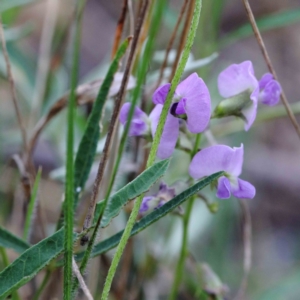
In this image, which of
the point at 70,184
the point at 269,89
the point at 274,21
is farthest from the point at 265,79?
the point at 274,21

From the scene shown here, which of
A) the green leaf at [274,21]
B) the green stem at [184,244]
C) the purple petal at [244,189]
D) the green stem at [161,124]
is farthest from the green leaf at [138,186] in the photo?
the green leaf at [274,21]

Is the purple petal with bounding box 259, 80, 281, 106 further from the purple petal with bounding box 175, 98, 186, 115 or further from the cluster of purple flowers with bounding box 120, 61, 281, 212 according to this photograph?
the purple petal with bounding box 175, 98, 186, 115

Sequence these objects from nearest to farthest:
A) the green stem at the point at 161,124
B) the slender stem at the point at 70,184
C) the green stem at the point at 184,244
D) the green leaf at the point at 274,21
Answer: the slender stem at the point at 70,184 < the green stem at the point at 161,124 < the green stem at the point at 184,244 < the green leaf at the point at 274,21

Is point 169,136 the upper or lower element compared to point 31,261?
upper

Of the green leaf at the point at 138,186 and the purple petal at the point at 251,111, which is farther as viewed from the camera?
the purple petal at the point at 251,111

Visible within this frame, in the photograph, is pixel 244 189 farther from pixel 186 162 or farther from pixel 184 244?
pixel 186 162

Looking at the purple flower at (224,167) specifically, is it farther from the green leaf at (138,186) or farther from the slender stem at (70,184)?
the slender stem at (70,184)

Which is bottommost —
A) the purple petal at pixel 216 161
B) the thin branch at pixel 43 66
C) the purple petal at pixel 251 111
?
the purple petal at pixel 216 161

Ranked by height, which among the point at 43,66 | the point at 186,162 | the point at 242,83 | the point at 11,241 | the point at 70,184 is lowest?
the point at 70,184

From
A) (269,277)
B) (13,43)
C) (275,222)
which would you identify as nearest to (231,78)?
(13,43)
